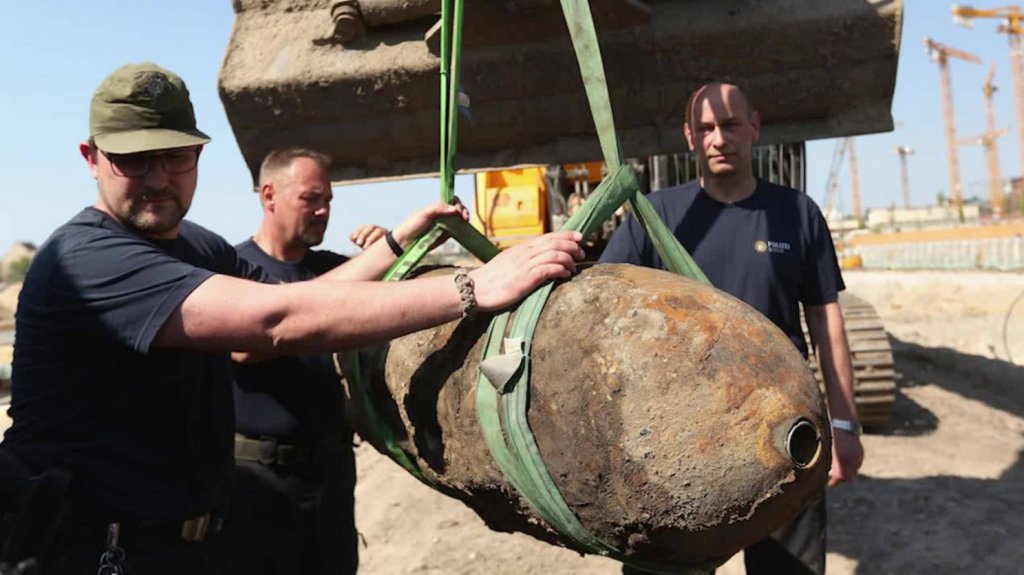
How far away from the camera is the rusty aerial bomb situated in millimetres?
1436

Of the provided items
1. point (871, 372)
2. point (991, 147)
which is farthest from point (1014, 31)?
point (871, 372)

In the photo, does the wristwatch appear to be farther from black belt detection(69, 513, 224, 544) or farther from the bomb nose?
black belt detection(69, 513, 224, 544)

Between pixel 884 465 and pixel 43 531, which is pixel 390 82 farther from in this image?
pixel 884 465

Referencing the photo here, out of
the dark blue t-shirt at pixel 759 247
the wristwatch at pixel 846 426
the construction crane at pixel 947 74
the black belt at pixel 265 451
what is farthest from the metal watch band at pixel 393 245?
the construction crane at pixel 947 74

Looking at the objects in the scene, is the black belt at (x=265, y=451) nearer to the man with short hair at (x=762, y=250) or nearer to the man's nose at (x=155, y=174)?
the man's nose at (x=155, y=174)

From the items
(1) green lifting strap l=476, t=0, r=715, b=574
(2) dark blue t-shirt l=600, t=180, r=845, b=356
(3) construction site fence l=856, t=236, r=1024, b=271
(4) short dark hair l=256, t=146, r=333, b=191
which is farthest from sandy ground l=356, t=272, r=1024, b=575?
(3) construction site fence l=856, t=236, r=1024, b=271

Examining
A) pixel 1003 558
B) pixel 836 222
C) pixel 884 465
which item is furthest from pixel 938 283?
pixel 836 222

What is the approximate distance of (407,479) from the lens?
585 cm

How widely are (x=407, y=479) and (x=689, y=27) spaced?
379 cm

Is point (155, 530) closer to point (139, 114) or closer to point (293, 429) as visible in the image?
point (293, 429)

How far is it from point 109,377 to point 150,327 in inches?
12.0

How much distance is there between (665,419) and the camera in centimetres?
145

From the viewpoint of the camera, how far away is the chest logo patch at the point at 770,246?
2607 mm

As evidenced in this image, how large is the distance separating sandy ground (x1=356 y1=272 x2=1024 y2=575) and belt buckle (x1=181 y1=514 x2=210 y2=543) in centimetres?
240
